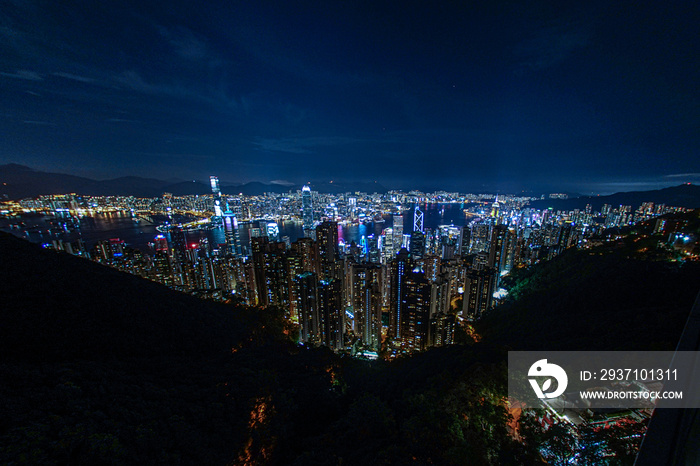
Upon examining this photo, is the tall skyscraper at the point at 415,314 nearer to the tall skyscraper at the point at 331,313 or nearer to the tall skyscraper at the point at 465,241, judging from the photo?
the tall skyscraper at the point at 331,313

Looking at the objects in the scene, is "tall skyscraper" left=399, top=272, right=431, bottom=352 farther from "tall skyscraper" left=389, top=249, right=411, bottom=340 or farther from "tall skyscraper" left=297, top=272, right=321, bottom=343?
"tall skyscraper" left=297, top=272, right=321, bottom=343

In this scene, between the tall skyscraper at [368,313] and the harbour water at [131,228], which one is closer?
the tall skyscraper at [368,313]

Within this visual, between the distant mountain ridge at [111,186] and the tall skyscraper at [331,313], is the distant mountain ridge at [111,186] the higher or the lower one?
the higher one

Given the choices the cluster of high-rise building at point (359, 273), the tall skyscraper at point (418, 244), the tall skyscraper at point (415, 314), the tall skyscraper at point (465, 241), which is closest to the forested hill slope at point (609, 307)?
the tall skyscraper at point (415, 314)

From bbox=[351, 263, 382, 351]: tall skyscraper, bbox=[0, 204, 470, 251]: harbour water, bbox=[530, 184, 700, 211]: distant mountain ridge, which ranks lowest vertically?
bbox=[351, 263, 382, 351]: tall skyscraper

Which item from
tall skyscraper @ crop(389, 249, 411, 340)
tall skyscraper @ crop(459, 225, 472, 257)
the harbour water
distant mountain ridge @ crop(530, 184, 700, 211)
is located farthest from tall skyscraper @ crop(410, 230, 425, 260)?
distant mountain ridge @ crop(530, 184, 700, 211)

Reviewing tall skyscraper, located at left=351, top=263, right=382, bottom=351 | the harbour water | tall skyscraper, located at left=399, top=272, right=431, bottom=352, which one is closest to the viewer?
tall skyscraper, located at left=399, top=272, right=431, bottom=352

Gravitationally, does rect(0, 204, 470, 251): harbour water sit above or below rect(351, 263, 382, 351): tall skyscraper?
above
